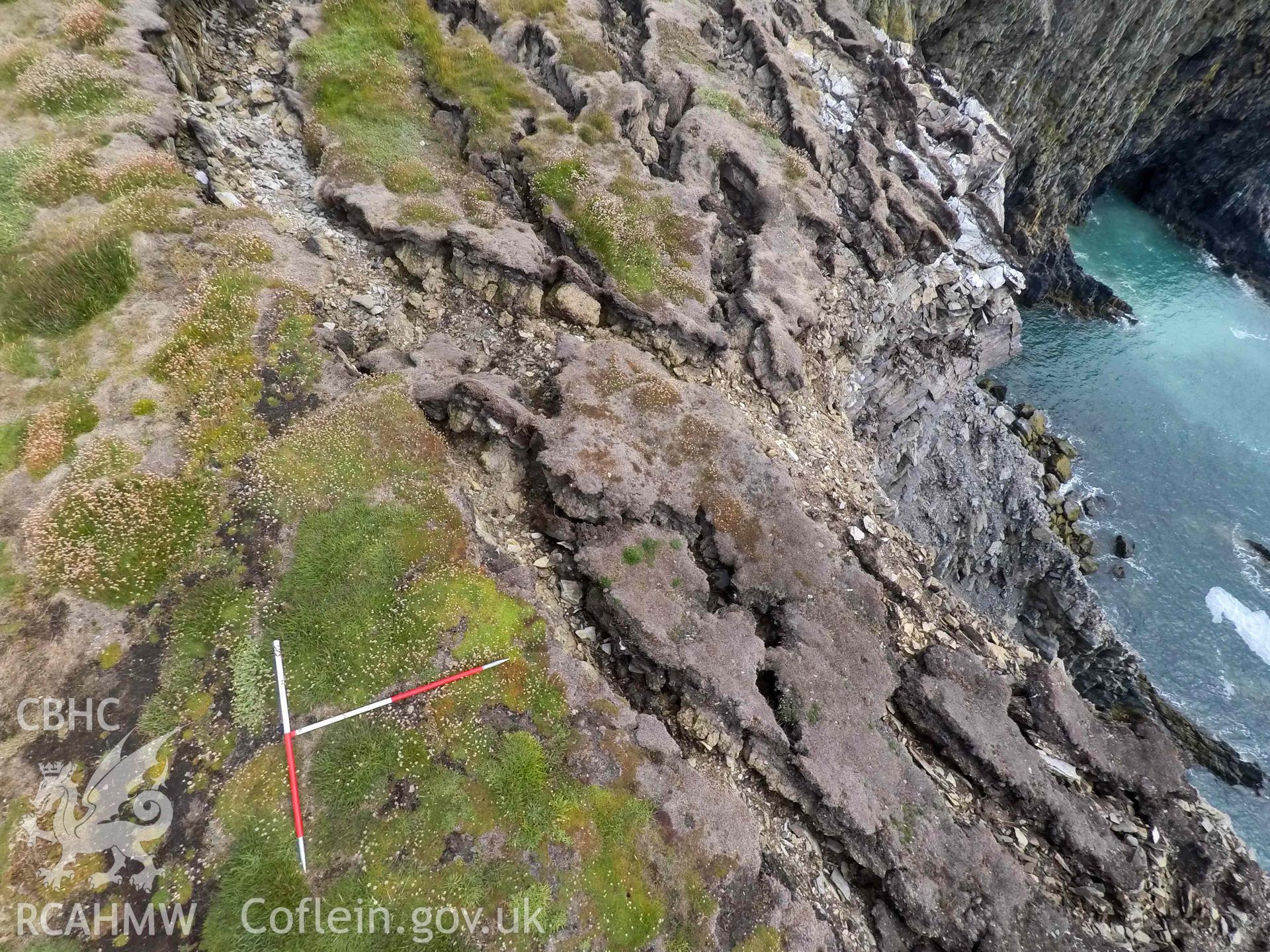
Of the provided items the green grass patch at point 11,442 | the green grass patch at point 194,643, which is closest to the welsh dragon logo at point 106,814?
the green grass patch at point 194,643

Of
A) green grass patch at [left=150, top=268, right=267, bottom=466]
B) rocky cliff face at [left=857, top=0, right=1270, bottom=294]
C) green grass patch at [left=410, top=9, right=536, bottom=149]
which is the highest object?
rocky cliff face at [left=857, top=0, right=1270, bottom=294]

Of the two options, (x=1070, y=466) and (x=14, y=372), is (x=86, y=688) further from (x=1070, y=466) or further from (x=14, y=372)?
(x=1070, y=466)

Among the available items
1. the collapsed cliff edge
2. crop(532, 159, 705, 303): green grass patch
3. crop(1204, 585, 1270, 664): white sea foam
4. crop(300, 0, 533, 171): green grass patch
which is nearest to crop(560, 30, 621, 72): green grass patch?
the collapsed cliff edge

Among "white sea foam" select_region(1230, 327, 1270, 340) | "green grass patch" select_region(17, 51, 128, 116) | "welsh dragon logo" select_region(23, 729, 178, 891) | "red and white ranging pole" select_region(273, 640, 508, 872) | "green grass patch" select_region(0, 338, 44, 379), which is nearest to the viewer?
"welsh dragon logo" select_region(23, 729, 178, 891)

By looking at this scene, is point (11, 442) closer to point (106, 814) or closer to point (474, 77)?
point (106, 814)

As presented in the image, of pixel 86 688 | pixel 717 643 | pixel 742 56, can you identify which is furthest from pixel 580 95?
pixel 86 688

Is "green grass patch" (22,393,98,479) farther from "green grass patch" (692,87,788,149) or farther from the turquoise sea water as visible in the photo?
the turquoise sea water

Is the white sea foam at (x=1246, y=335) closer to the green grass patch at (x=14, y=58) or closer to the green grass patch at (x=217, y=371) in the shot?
the green grass patch at (x=217, y=371)
